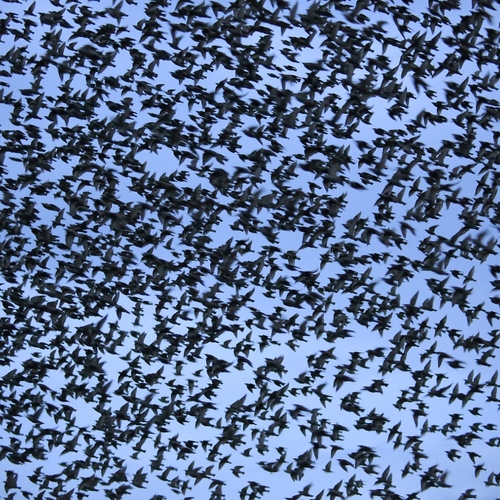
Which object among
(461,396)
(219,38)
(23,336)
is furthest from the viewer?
(23,336)

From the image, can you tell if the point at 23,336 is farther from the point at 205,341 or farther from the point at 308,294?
the point at 308,294

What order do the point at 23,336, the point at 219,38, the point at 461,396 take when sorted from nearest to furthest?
the point at 219,38, the point at 461,396, the point at 23,336

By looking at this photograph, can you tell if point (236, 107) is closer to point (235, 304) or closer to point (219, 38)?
point (219, 38)

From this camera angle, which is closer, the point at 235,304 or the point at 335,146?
the point at 335,146

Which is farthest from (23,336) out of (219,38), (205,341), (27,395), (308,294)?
(219,38)

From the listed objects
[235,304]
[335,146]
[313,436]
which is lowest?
[313,436]

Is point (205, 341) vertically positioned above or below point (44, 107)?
below

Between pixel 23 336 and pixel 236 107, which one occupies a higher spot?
pixel 236 107

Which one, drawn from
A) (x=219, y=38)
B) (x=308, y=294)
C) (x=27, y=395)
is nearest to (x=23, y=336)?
(x=27, y=395)
